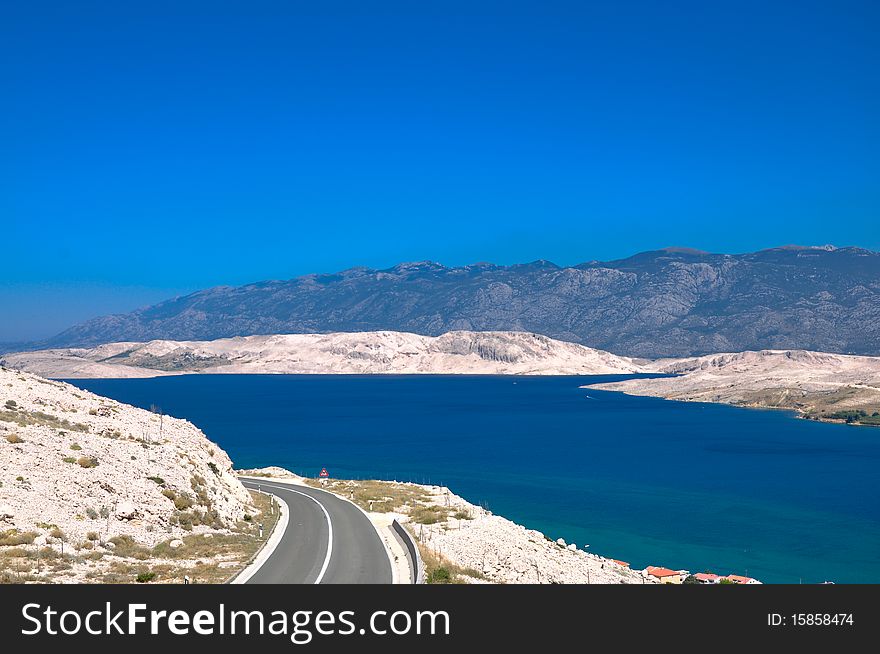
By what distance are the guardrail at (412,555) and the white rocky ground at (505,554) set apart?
3.84ft

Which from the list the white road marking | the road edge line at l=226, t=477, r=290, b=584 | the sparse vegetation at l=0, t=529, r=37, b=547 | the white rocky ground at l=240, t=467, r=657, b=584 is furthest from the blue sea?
the sparse vegetation at l=0, t=529, r=37, b=547

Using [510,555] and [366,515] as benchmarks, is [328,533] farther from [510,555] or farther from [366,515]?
[510,555]

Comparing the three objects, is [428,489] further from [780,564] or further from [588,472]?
[588,472]

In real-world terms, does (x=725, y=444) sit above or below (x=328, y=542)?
below

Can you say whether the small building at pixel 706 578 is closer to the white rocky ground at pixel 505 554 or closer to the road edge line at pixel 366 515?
the white rocky ground at pixel 505 554

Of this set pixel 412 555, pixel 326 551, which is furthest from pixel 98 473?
pixel 412 555

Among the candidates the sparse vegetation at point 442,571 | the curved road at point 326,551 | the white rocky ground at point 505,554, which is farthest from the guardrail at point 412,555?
the white rocky ground at point 505,554

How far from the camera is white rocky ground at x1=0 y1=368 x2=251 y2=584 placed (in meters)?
28.2

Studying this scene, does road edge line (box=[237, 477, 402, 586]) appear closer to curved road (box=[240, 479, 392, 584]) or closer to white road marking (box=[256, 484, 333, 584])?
curved road (box=[240, 479, 392, 584])

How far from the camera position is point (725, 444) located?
425ft

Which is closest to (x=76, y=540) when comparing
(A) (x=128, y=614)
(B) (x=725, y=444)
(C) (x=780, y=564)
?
(A) (x=128, y=614)

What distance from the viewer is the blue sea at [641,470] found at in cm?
5809

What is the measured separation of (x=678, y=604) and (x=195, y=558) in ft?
69.2

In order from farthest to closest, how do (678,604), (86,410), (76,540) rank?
(86,410) → (76,540) → (678,604)
